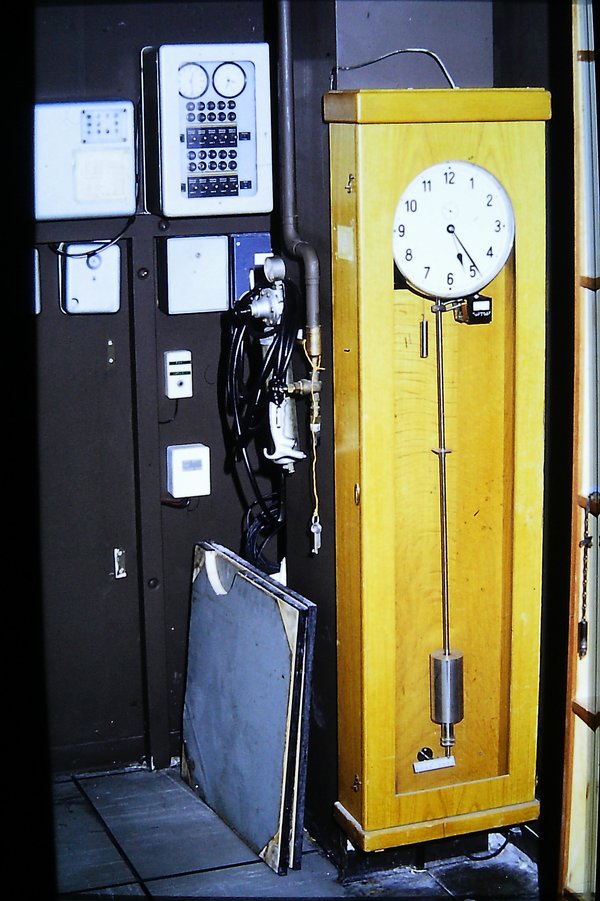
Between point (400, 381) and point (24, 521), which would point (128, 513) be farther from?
point (24, 521)

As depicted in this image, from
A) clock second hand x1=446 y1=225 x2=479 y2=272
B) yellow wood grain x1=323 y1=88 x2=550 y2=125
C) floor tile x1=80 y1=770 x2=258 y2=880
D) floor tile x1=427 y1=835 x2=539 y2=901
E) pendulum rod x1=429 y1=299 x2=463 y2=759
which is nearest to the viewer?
yellow wood grain x1=323 y1=88 x2=550 y2=125

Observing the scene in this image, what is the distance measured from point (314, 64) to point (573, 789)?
1.71m

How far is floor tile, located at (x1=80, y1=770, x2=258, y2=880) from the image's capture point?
10.00ft

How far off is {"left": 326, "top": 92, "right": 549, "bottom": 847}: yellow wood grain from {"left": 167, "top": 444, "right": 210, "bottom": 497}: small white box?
74 cm

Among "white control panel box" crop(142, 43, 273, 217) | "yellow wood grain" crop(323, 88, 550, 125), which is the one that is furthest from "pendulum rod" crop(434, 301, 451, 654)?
"white control panel box" crop(142, 43, 273, 217)

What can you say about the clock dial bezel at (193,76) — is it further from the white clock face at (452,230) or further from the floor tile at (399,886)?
the floor tile at (399,886)

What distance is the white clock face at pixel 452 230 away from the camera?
2.62 meters

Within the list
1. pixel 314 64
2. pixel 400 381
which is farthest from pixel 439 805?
pixel 314 64


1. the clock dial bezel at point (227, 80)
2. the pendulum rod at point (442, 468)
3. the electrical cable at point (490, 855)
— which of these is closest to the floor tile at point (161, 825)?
the electrical cable at point (490, 855)

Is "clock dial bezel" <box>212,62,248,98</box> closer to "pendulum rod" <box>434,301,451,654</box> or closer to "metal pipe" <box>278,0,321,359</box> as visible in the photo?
"metal pipe" <box>278,0,321,359</box>

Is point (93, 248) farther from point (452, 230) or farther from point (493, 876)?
point (493, 876)

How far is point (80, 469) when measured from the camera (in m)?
3.46

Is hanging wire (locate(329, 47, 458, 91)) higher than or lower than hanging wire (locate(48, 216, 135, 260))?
higher

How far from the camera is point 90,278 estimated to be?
11.1ft
